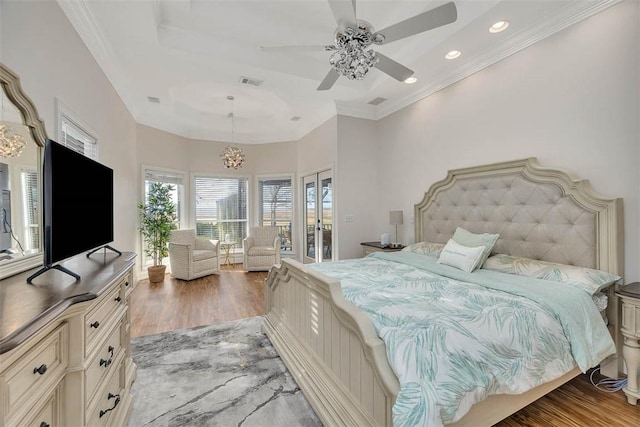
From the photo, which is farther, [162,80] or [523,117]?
[162,80]

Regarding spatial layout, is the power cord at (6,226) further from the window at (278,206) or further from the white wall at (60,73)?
the window at (278,206)

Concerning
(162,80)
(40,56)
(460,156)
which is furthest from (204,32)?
(460,156)

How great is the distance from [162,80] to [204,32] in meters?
1.17

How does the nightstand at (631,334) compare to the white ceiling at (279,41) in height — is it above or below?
below

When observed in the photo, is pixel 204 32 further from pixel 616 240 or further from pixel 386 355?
pixel 616 240

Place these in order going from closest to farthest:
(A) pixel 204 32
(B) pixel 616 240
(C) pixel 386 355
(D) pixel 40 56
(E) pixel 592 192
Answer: (C) pixel 386 355 → (D) pixel 40 56 → (B) pixel 616 240 → (E) pixel 592 192 → (A) pixel 204 32

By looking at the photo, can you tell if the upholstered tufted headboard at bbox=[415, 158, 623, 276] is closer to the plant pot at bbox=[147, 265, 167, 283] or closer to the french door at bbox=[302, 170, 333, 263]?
the french door at bbox=[302, 170, 333, 263]

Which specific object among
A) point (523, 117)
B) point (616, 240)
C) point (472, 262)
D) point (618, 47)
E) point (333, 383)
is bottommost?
point (333, 383)

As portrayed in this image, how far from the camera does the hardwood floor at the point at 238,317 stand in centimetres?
178

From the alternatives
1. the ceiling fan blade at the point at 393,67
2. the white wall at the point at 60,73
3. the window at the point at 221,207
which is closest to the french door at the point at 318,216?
the window at the point at 221,207

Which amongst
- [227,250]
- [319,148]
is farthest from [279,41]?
[227,250]

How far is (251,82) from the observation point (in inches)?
149

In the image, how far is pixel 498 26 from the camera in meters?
2.66

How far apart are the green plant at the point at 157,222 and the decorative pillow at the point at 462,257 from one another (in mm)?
4799
